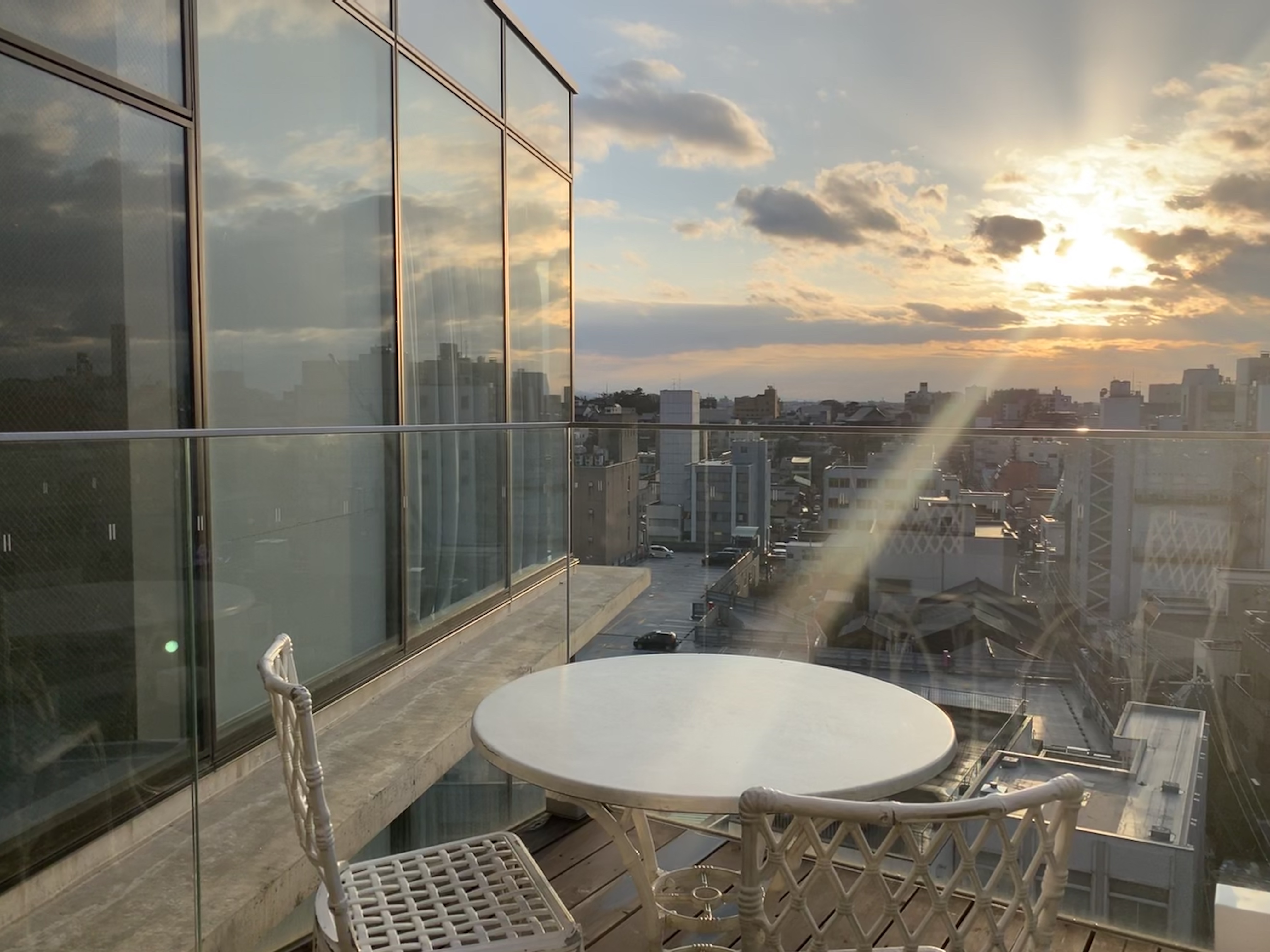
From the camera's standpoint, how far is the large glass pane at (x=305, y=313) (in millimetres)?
2904

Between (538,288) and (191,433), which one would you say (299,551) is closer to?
(191,433)

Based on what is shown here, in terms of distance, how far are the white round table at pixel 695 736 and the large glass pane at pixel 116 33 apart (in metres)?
2.29

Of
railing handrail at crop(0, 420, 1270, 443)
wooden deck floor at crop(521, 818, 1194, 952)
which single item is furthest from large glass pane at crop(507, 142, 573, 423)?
wooden deck floor at crop(521, 818, 1194, 952)

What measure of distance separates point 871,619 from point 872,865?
1828mm

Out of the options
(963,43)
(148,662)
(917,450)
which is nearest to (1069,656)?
(917,450)

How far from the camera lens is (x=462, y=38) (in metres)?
5.43

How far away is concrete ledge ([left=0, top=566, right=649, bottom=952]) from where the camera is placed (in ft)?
5.56

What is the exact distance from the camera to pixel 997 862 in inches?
42.7

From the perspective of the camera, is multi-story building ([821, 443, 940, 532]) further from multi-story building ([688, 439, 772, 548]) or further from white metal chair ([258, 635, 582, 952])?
white metal chair ([258, 635, 582, 952])

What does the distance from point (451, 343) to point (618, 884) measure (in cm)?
331

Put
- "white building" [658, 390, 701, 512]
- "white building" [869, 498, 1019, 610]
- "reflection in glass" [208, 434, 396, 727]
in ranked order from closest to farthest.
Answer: "reflection in glass" [208, 434, 396, 727]
"white building" [869, 498, 1019, 610]
"white building" [658, 390, 701, 512]

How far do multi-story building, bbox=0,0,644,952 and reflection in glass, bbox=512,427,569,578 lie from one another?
0.05 ft

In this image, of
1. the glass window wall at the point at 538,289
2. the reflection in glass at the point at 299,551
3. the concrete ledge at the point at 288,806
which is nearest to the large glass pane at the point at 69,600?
the concrete ledge at the point at 288,806

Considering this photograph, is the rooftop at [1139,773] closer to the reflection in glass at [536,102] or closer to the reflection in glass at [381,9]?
the reflection in glass at [381,9]
